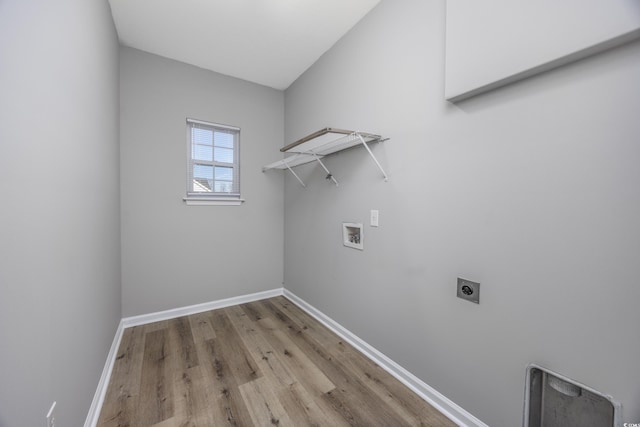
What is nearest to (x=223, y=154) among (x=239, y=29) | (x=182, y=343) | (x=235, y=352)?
(x=239, y=29)

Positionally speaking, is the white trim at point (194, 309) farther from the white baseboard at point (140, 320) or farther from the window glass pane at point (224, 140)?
the window glass pane at point (224, 140)

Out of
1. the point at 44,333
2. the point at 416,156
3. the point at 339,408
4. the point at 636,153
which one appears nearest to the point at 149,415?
the point at 44,333

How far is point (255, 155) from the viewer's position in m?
3.13

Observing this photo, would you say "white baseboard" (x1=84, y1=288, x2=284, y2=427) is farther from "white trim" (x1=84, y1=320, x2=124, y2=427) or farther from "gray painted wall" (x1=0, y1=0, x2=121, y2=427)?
"gray painted wall" (x1=0, y1=0, x2=121, y2=427)

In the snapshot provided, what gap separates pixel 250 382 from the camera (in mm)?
1724

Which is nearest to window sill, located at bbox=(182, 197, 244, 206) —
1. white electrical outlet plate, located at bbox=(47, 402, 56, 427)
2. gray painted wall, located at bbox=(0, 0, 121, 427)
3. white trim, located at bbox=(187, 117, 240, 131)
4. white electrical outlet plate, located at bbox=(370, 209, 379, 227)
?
white trim, located at bbox=(187, 117, 240, 131)

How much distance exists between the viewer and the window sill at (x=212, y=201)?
275cm

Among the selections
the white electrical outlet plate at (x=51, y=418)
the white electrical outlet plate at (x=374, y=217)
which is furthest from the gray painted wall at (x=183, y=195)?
the white electrical outlet plate at (x=51, y=418)

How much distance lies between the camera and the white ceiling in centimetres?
195

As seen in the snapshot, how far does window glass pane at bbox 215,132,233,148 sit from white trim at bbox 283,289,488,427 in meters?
2.22

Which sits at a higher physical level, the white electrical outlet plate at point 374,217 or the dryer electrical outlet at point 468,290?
the white electrical outlet plate at point 374,217

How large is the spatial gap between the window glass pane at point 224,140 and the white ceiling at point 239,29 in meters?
0.71

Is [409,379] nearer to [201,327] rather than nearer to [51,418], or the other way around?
[51,418]

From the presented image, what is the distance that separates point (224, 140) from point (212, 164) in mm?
333
